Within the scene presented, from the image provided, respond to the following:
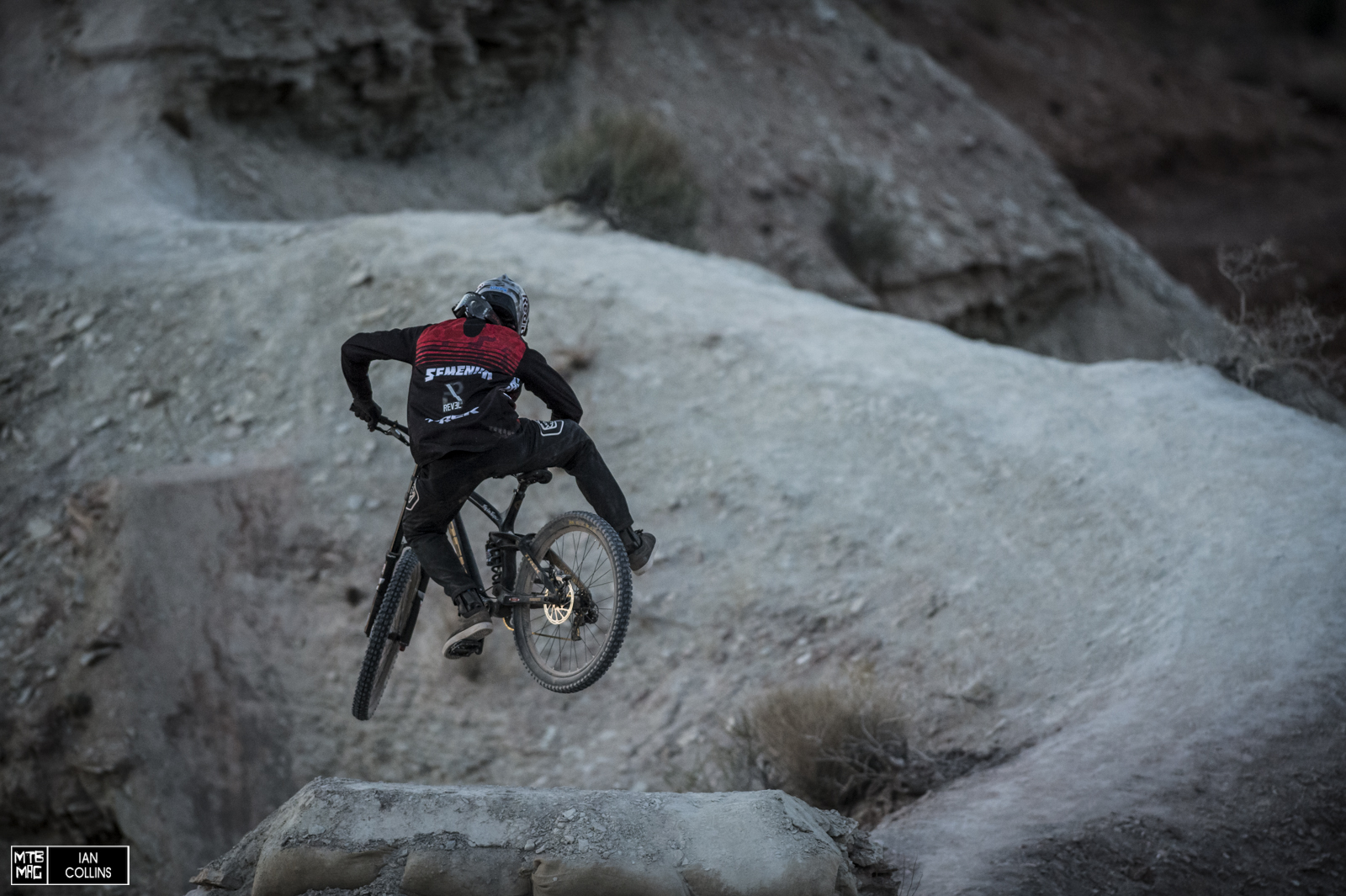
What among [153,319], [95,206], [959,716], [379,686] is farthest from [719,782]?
[95,206]

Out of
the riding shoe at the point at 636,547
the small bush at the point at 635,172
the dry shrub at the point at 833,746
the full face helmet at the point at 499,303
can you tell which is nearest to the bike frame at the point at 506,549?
the riding shoe at the point at 636,547

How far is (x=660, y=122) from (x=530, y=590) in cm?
1626

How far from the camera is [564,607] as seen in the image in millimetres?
5516

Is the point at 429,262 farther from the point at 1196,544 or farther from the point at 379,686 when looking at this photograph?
the point at 1196,544

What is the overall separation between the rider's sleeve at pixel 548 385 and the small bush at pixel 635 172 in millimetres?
9214

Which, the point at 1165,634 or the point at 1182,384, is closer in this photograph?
the point at 1165,634

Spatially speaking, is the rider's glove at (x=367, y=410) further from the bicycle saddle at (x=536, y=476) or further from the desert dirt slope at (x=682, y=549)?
the desert dirt slope at (x=682, y=549)

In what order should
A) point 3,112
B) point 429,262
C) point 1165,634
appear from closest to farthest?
point 1165,634 → point 429,262 → point 3,112

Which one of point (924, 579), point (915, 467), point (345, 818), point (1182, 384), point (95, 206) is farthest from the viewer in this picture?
point (95, 206)

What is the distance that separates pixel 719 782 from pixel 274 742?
368 centimetres

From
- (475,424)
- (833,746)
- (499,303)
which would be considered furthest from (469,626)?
(833,746)

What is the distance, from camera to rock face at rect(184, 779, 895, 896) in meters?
4.79

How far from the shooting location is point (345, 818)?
4.95m

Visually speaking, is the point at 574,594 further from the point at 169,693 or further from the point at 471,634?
the point at 169,693
